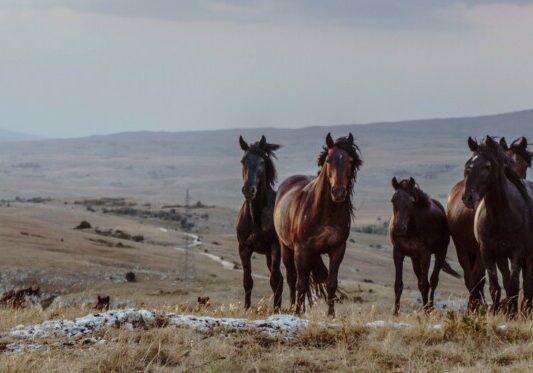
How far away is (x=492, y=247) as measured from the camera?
1284 centimetres

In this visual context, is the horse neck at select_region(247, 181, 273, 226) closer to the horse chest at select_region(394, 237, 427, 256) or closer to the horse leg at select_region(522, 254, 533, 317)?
the horse chest at select_region(394, 237, 427, 256)

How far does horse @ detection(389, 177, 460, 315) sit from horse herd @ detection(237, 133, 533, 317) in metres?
0.02

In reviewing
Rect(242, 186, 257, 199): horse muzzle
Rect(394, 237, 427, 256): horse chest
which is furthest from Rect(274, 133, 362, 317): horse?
Rect(394, 237, 427, 256): horse chest

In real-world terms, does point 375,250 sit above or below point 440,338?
below

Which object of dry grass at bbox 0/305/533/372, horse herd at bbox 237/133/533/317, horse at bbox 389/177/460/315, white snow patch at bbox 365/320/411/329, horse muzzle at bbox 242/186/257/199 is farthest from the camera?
horse at bbox 389/177/460/315

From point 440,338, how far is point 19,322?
4905 millimetres

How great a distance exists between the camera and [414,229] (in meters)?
16.2

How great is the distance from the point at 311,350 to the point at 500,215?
458 cm

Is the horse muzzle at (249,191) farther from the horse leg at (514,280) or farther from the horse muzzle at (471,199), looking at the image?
the horse leg at (514,280)

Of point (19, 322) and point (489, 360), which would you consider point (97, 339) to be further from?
point (489, 360)

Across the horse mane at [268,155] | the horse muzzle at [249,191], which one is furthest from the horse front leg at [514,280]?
the horse mane at [268,155]

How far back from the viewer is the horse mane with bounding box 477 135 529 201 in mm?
12852

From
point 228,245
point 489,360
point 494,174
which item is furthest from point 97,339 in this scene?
point 228,245

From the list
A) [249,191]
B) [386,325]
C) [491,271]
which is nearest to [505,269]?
[491,271]
